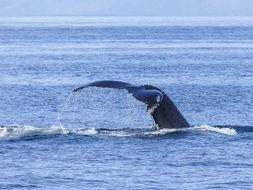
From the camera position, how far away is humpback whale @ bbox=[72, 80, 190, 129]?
22.8 metres

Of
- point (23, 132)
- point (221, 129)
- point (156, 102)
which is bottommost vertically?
point (221, 129)

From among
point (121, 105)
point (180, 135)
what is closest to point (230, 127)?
point (180, 135)

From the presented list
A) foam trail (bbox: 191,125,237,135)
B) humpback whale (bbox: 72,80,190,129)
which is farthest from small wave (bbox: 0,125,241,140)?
humpback whale (bbox: 72,80,190,129)

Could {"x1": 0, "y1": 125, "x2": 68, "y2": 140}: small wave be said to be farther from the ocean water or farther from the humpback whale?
the humpback whale

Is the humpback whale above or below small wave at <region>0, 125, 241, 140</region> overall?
above

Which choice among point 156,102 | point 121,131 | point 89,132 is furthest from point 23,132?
point 156,102

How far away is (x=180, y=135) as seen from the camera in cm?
2505

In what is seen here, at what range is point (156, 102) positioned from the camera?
22922mm

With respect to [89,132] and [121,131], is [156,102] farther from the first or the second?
[89,132]

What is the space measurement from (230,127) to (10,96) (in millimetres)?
15695

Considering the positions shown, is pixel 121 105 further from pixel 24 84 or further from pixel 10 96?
pixel 24 84

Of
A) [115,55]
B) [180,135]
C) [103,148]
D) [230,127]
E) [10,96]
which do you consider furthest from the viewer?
[115,55]

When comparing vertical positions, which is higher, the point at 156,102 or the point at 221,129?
the point at 156,102

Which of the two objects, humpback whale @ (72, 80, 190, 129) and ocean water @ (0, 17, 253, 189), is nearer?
ocean water @ (0, 17, 253, 189)
